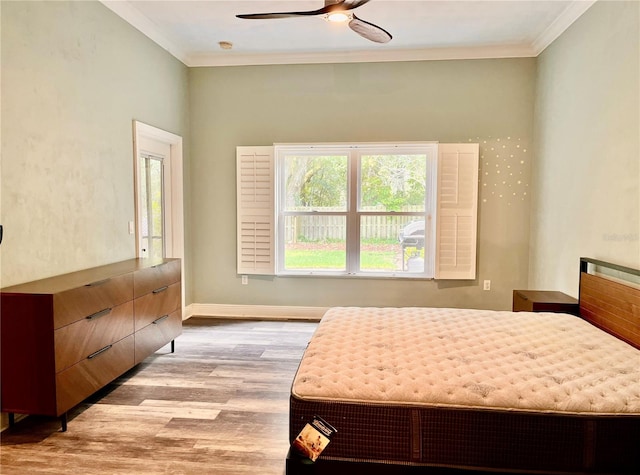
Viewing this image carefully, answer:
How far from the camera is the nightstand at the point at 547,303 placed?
328cm

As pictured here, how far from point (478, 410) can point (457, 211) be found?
313 cm

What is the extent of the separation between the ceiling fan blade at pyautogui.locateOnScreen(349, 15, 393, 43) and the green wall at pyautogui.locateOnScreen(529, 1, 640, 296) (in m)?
1.59

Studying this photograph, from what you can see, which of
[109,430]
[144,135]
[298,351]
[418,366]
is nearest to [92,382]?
[109,430]

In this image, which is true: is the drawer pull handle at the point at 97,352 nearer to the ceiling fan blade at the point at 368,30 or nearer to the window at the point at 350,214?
the window at the point at 350,214

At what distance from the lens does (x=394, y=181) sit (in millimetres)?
4719

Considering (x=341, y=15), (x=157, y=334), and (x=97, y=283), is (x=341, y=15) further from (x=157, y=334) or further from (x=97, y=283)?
(x=157, y=334)

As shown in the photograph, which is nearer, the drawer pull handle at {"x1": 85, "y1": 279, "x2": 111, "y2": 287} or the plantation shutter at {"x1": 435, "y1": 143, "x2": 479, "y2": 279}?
the drawer pull handle at {"x1": 85, "y1": 279, "x2": 111, "y2": 287}

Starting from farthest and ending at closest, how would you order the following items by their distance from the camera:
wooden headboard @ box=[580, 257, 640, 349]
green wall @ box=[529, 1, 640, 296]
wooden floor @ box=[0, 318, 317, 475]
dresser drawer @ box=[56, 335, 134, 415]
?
green wall @ box=[529, 1, 640, 296] < wooden headboard @ box=[580, 257, 640, 349] < dresser drawer @ box=[56, 335, 134, 415] < wooden floor @ box=[0, 318, 317, 475]

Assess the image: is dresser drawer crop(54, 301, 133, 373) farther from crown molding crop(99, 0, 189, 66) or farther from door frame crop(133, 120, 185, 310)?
crown molding crop(99, 0, 189, 66)

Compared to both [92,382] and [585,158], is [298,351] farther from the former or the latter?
[585,158]

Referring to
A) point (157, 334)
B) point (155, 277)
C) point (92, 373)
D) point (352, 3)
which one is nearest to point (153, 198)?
point (155, 277)

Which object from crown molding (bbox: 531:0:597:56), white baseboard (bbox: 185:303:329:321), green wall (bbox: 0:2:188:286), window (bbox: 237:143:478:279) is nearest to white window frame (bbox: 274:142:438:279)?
window (bbox: 237:143:478:279)

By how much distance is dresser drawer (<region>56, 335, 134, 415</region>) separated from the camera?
236 centimetres

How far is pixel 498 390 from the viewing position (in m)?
1.77
